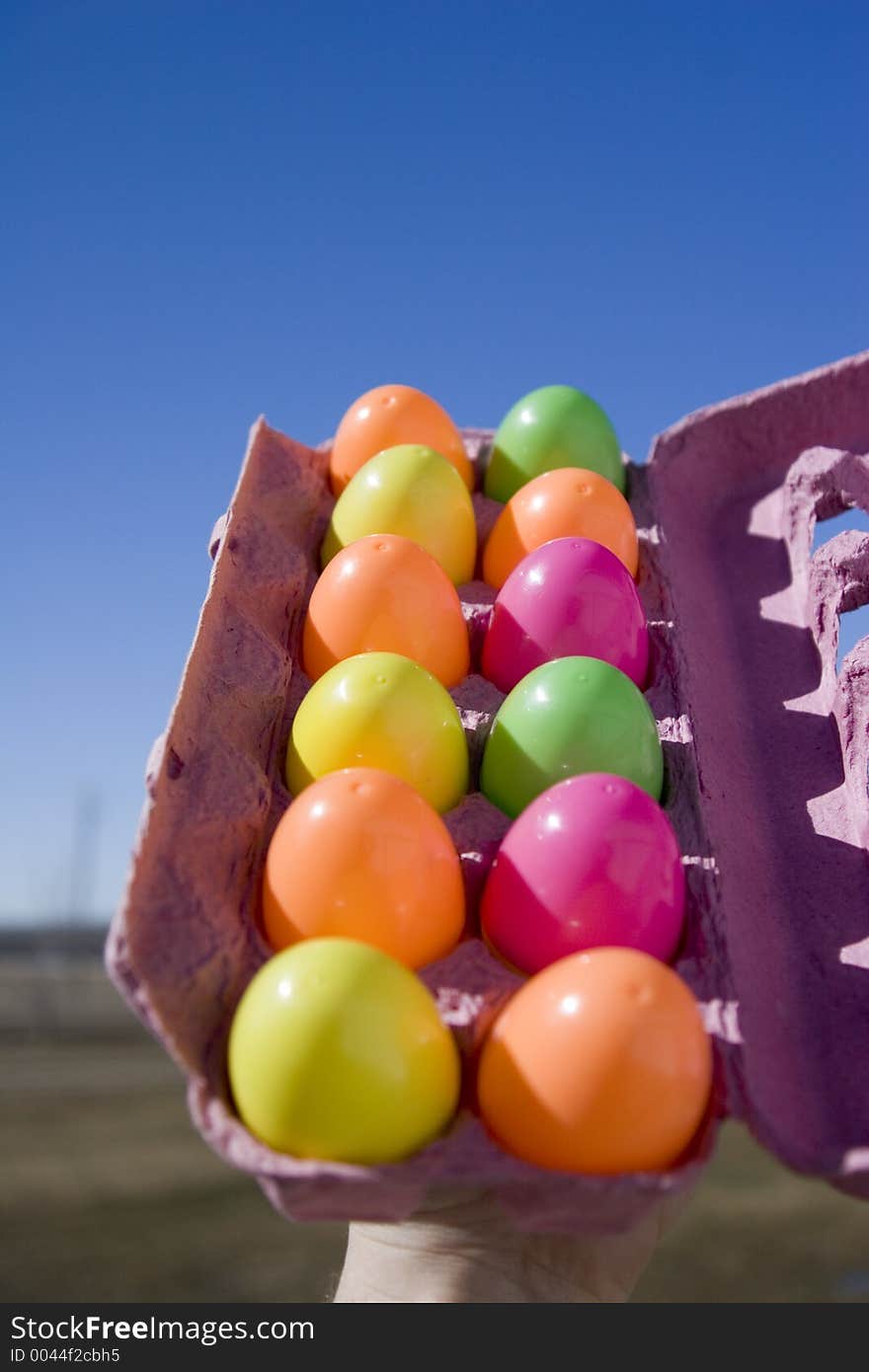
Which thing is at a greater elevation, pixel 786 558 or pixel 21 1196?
pixel 786 558

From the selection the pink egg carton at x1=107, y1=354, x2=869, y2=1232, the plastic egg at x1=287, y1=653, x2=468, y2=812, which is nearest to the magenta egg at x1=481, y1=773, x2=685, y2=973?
the pink egg carton at x1=107, y1=354, x2=869, y2=1232

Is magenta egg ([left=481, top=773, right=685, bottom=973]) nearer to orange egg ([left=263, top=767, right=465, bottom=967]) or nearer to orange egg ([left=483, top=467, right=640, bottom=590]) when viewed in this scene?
orange egg ([left=263, top=767, right=465, bottom=967])

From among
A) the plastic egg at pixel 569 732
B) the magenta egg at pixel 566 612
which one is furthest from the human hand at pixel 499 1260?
the magenta egg at pixel 566 612

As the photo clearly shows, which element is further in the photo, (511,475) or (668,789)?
(511,475)

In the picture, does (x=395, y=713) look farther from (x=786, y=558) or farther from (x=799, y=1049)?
(x=786, y=558)

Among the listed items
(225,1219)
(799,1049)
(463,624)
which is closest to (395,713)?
(463,624)

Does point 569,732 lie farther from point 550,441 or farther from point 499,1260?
point 550,441
